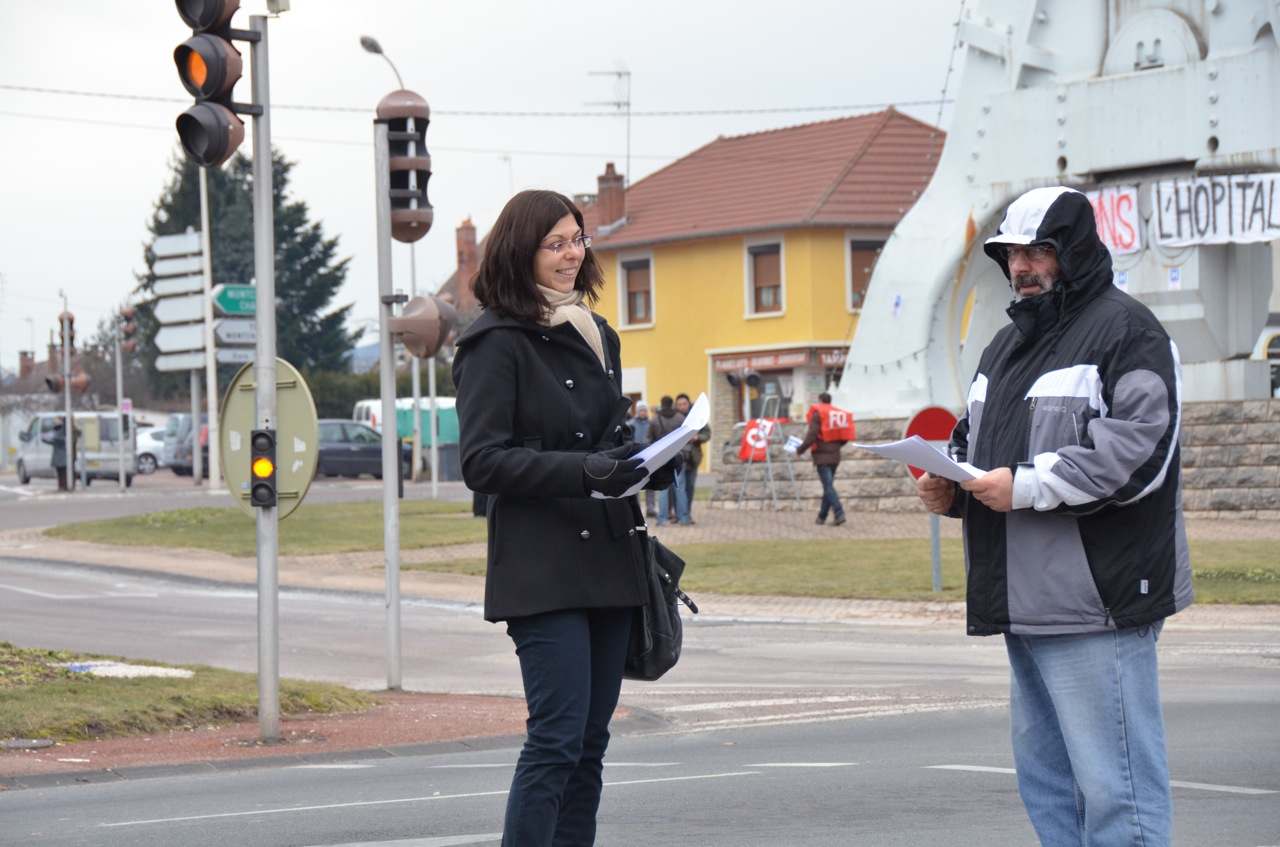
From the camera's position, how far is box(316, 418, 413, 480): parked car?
2235 inches

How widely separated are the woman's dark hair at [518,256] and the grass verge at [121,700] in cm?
609

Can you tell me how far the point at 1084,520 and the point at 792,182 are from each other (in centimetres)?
5198

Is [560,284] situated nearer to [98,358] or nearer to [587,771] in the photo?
[587,771]

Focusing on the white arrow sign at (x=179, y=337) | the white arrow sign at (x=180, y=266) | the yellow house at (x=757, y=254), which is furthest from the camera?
the yellow house at (x=757, y=254)

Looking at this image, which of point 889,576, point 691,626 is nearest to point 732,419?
point 889,576

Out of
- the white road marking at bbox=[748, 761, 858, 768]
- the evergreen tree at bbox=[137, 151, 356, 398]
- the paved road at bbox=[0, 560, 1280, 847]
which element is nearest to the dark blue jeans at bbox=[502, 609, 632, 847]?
the paved road at bbox=[0, 560, 1280, 847]

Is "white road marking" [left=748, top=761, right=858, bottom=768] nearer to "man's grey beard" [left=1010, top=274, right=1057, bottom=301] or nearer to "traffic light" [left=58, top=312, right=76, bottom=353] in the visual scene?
"man's grey beard" [left=1010, top=274, right=1057, bottom=301]

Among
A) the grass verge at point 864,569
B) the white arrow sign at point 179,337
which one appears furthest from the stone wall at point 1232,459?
the white arrow sign at point 179,337

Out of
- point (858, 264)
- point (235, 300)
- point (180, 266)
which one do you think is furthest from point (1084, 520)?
point (858, 264)

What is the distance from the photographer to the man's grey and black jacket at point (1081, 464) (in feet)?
15.4

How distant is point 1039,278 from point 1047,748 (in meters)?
1.17

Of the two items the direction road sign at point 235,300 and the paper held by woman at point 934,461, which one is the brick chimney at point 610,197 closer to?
the direction road sign at point 235,300

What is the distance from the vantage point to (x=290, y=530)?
30688 mm

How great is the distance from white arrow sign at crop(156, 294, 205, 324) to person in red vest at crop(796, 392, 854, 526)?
27.6ft
